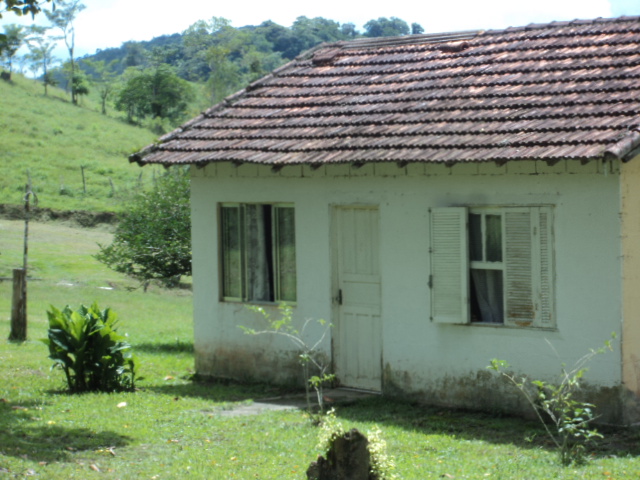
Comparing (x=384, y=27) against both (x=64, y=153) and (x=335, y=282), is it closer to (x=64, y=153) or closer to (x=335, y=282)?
(x=64, y=153)

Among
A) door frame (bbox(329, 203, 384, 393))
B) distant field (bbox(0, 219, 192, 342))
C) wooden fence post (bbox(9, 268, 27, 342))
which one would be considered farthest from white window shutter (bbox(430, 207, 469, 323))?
distant field (bbox(0, 219, 192, 342))

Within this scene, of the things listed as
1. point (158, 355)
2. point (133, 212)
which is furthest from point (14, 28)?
point (158, 355)

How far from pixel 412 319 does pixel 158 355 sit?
6185 mm

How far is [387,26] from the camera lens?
105 meters

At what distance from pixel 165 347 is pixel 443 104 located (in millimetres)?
8089

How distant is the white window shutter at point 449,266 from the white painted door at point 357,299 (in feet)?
2.99

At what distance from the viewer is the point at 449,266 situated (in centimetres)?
1001

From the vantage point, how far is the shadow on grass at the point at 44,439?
7777mm

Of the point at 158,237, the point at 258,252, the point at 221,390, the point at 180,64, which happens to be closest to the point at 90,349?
the point at 221,390

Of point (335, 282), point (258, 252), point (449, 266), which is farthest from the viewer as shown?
point (258, 252)

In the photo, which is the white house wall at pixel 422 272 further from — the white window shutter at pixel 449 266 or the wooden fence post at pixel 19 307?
the wooden fence post at pixel 19 307

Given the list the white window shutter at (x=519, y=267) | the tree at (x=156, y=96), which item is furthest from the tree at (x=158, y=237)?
the tree at (x=156, y=96)

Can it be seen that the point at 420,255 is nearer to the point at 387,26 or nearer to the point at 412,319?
the point at 412,319

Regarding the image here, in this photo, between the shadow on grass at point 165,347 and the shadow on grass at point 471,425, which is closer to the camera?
the shadow on grass at point 471,425
